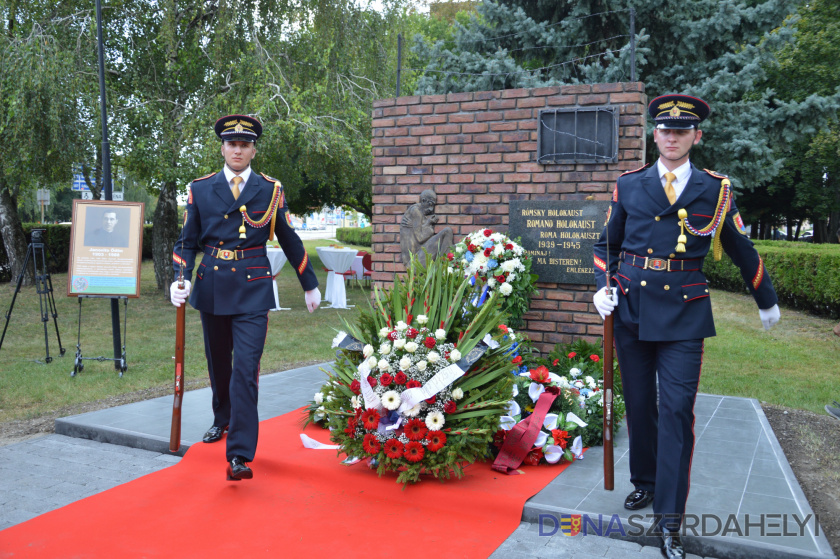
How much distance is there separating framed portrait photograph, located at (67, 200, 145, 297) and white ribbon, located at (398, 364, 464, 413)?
13.8 feet

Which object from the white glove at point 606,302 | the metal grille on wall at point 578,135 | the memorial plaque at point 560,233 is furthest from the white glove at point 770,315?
the metal grille on wall at point 578,135

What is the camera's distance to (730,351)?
29.7 ft

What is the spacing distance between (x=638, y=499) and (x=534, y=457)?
73 centimetres

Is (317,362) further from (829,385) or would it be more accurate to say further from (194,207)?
(829,385)

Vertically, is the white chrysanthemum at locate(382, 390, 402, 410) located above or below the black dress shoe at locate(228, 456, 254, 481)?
above

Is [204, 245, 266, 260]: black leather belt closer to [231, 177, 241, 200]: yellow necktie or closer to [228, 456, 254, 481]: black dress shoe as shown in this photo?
[231, 177, 241, 200]: yellow necktie

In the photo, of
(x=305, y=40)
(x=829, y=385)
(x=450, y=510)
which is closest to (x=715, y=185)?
(x=450, y=510)

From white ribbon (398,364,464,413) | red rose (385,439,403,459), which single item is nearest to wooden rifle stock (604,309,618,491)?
white ribbon (398,364,464,413)

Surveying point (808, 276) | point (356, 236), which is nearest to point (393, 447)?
point (808, 276)

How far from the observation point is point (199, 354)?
8.15 m

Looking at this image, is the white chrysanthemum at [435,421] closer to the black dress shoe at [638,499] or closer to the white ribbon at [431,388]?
the white ribbon at [431,388]

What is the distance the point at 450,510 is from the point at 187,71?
1075 cm

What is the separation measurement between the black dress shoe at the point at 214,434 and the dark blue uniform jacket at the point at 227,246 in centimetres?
86

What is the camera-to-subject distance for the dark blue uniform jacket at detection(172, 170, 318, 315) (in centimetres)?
372
